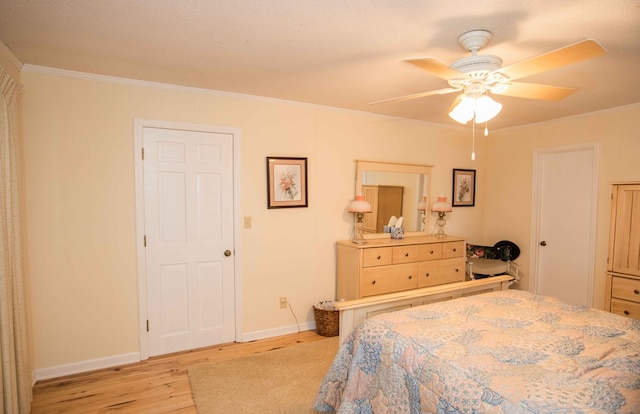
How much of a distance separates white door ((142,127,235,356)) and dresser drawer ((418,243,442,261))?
208 cm

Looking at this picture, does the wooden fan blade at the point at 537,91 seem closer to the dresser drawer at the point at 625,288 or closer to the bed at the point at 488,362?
the bed at the point at 488,362

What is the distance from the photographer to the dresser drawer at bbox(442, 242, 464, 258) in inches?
161

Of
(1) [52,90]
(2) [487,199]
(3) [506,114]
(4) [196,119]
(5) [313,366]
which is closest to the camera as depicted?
(1) [52,90]

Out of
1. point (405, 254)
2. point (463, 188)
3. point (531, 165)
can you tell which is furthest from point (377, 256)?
point (531, 165)

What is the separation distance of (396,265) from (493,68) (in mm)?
2315

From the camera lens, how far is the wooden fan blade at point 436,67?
5.61ft

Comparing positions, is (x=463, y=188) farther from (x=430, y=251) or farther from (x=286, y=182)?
(x=286, y=182)

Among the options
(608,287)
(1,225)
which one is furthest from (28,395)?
(608,287)

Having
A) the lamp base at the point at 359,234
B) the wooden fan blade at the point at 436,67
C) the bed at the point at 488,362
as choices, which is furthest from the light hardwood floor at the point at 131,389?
the wooden fan blade at the point at 436,67

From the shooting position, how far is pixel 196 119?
3.15 m

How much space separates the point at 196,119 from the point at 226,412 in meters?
2.40

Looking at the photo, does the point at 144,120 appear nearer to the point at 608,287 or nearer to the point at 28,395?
the point at 28,395

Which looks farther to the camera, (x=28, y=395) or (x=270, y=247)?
(x=270, y=247)

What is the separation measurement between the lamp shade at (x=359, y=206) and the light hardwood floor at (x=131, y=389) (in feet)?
5.74
